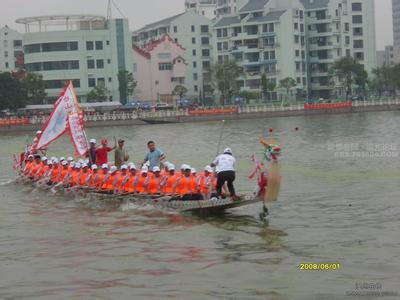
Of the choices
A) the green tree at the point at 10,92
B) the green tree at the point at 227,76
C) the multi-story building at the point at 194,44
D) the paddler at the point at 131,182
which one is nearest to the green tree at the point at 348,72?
the green tree at the point at 227,76

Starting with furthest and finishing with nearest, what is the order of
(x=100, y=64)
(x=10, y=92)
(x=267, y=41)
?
1. (x=267, y=41)
2. (x=100, y=64)
3. (x=10, y=92)

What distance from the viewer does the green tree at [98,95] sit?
3541 inches

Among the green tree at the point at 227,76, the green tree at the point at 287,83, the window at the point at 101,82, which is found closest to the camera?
the green tree at the point at 287,83

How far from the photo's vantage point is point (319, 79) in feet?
337

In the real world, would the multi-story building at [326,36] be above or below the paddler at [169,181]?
above

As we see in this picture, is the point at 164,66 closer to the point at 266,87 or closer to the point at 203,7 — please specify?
the point at 266,87

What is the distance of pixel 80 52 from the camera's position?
9406 centimetres

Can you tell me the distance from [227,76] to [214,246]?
76.9 metres

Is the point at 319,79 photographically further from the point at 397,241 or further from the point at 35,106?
the point at 397,241

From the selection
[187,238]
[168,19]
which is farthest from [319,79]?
[187,238]

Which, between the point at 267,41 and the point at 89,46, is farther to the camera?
the point at 267,41

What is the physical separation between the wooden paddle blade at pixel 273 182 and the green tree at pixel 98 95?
73.4 metres

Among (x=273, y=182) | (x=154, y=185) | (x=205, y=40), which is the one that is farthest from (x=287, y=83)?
(x=273, y=182)

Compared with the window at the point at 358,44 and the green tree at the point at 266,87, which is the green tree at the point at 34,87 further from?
the window at the point at 358,44
